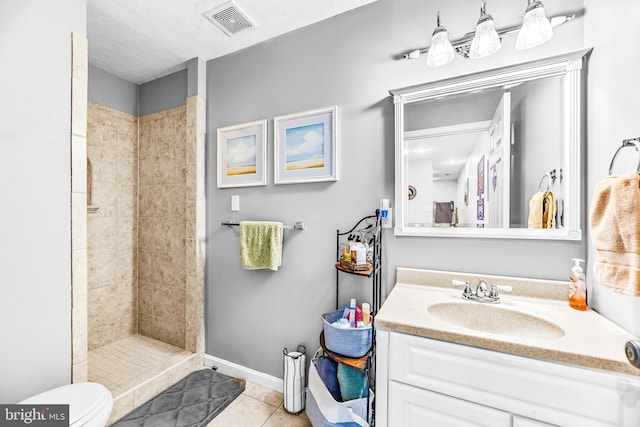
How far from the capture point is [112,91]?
2332mm

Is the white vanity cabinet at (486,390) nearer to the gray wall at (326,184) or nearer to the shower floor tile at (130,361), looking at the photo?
the gray wall at (326,184)

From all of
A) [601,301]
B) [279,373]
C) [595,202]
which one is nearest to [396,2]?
[595,202]

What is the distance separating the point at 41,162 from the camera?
4.03 ft

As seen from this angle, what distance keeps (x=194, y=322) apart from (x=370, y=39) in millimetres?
2323

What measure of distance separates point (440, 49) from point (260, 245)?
1479mm

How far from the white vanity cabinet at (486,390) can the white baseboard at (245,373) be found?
Result: 105cm

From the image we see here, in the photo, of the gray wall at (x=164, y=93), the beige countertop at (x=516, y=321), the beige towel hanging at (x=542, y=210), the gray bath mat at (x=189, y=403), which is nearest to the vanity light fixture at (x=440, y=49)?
the beige towel hanging at (x=542, y=210)

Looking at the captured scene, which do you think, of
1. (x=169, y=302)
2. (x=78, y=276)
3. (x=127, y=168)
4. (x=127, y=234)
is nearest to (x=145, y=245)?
(x=127, y=234)

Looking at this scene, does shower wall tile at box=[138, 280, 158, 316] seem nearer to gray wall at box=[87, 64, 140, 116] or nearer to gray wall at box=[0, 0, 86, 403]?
gray wall at box=[0, 0, 86, 403]

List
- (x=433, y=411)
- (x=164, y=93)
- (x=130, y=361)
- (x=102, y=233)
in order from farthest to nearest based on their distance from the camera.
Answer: (x=164, y=93) → (x=102, y=233) → (x=130, y=361) → (x=433, y=411)

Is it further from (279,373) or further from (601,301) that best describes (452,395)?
(279,373)

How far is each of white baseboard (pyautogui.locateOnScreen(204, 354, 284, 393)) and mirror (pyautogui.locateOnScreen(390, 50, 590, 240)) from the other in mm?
1355

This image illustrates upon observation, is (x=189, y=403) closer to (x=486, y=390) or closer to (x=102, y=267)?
→ (x=102, y=267)

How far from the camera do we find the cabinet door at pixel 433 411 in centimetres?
83
